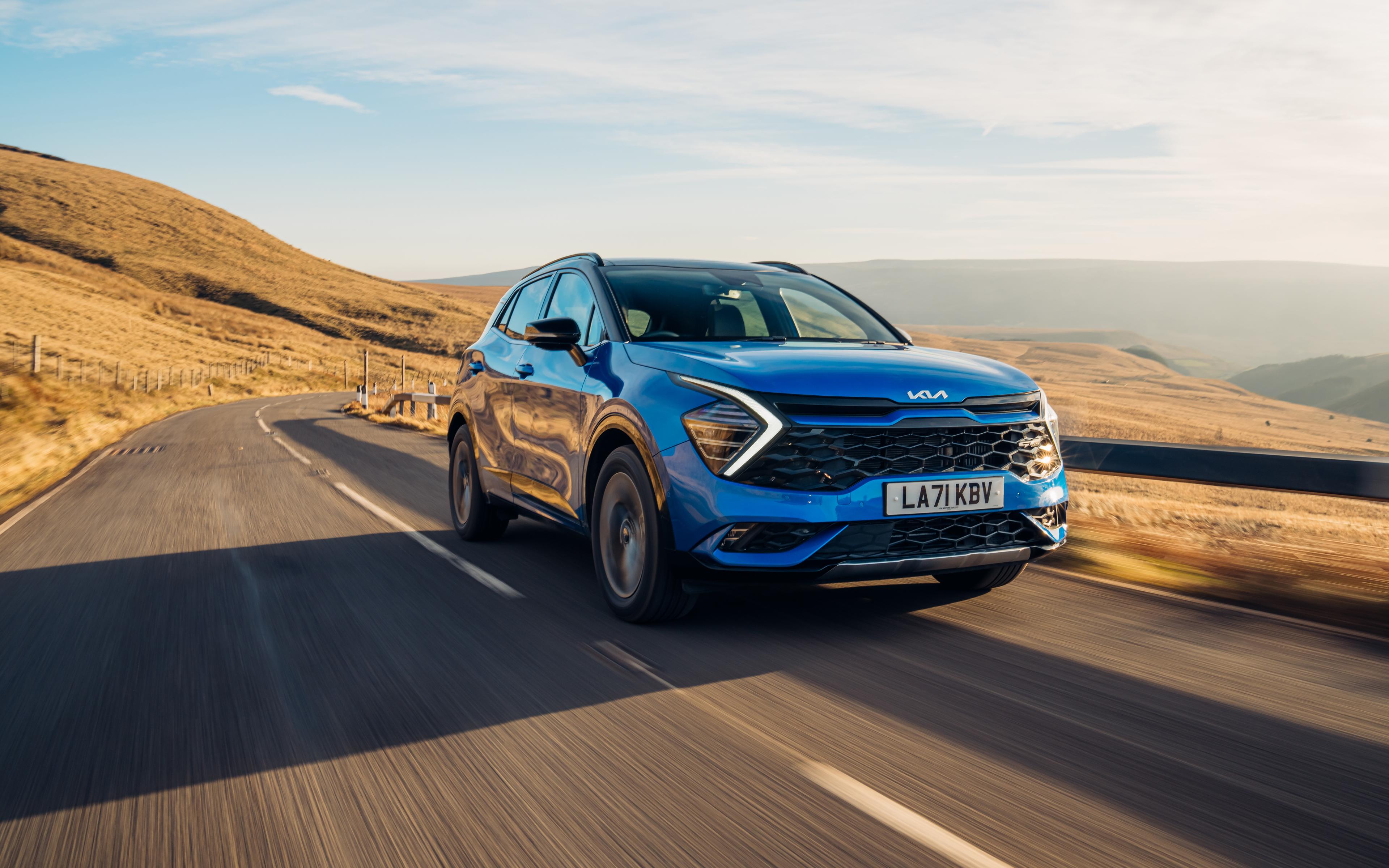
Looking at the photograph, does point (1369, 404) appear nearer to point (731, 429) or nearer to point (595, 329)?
point (595, 329)

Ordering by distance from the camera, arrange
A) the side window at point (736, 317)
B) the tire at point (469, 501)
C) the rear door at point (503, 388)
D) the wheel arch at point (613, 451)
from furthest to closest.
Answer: the tire at point (469, 501), the rear door at point (503, 388), the side window at point (736, 317), the wheel arch at point (613, 451)

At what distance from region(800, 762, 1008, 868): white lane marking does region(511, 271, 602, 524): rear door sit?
272cm

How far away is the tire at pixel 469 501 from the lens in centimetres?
746

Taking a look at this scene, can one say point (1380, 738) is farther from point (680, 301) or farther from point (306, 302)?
point (306, 302)

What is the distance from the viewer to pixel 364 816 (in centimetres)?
291

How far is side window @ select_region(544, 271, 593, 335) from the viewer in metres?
5.99

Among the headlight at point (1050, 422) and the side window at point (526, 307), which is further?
the side window at point (526, 307)

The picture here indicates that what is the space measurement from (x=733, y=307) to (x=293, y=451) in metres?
12.1

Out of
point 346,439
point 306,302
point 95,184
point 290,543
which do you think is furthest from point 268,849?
point 95,184

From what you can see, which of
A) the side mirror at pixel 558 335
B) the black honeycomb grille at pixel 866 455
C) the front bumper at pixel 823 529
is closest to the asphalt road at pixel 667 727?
→ the front bumper at pixel 823 529

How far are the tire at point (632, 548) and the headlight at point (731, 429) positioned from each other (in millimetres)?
421

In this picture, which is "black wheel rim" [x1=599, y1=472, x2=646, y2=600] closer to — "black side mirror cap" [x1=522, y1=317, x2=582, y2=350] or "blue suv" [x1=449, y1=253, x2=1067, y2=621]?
"blue suv" [x1=449, y1=253, x2=1067, y2=621]

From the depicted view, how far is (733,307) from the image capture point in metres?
5.97

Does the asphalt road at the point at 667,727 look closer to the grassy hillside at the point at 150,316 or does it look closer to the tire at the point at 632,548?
the tire at the point at 632,548
